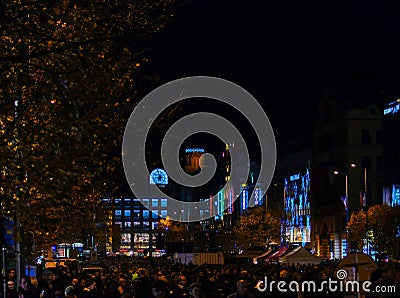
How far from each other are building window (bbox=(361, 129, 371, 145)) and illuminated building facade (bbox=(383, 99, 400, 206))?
11.7 m

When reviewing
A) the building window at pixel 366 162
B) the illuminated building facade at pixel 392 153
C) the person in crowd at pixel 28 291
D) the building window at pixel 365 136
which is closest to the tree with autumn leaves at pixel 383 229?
the illuminated building facade at pixel 392 153

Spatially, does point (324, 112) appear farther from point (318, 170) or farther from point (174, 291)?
point (174, 291)

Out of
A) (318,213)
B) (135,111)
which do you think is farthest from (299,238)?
(135,111)

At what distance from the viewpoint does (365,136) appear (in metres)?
106

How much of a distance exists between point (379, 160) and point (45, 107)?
86.8 metres

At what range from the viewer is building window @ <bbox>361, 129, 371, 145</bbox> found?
10550 cm

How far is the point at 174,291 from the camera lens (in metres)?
21.9

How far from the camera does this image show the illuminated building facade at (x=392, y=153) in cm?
8919

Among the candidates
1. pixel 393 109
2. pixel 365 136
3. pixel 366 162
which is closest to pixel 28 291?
pixel 393 109

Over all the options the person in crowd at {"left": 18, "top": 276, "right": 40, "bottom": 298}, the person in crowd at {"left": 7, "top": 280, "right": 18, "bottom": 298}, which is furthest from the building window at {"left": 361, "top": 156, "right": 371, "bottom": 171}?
the person in crowd at {"left": 7, "top": 280, "right": 18, "bottom": 298}

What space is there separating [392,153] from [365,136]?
48.3ft

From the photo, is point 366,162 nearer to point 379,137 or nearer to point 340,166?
point 379,137

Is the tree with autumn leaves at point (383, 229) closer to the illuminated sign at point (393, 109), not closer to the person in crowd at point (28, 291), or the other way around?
the illuminated sign at point (393, 109)

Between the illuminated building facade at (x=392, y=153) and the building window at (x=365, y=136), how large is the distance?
11690 mm
